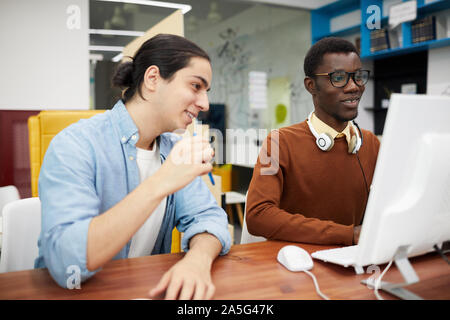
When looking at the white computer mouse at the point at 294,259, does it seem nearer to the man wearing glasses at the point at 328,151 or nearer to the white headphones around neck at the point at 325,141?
the man wearing glasses at the point at 328,151

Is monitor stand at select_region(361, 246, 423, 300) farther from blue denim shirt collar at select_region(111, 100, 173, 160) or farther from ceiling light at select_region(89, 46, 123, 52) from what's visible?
ceiling light at select_region(89, 46, 123, 52)

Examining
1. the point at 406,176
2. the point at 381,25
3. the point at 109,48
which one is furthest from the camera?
the point at 381,25

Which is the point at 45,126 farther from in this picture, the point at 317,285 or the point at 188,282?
the point at 317,285

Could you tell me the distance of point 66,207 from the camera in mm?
759

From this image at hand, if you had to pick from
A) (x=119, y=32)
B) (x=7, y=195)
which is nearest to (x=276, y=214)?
(x=7, y=195)

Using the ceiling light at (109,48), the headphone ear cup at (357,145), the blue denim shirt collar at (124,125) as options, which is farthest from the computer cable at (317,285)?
the ceiling light at (109,48)

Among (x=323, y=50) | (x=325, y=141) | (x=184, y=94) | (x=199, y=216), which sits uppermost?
(x=323, y=50)

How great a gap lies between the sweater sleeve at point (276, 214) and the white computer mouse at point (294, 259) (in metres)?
0.19

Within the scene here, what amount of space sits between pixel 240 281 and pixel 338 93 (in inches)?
34.5

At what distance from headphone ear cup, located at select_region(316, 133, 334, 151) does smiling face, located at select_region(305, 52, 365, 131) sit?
0.11m

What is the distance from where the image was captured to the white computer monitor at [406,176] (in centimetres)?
62

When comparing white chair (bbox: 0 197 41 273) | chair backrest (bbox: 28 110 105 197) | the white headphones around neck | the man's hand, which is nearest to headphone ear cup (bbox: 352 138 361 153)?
the white headphones around neck
